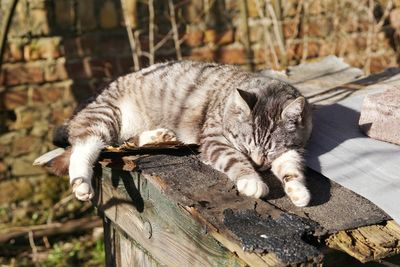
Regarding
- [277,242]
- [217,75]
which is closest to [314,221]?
[277,242]

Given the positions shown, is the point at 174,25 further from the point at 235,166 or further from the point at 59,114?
the point at 235,166

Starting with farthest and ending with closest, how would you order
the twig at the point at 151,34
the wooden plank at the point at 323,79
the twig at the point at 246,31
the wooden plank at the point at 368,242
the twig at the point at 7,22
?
1. the twig at the point at 246,31
2. the twig at the point at 151,34
3. the twig at the point at 7,22
4. the wooden plank at the point at 323,79
5. the wooden plank at the point at 368,242

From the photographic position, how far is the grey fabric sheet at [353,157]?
250cm

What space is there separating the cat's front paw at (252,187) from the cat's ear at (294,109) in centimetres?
67

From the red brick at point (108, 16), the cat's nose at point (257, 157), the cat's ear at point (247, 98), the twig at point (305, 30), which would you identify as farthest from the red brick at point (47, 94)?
the cat's nose at point (257, 157)

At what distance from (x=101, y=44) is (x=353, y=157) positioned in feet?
9.66

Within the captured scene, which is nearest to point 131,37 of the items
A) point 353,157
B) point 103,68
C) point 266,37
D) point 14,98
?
point 103,68

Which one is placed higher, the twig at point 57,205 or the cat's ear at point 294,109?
the cat's ear at point 294,109

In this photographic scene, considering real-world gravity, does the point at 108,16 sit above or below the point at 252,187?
above

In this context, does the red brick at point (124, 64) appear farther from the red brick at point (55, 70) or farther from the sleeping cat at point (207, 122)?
the sleeping cat at point (207, 122)

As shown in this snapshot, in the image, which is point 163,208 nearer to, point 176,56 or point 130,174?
point 130,174

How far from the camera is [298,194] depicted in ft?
7.81

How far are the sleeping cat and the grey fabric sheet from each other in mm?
103

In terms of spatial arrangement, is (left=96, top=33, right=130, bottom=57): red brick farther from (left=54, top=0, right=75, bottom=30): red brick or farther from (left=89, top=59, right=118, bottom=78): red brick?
(left=54, top=0, right=75, bottom=30): red brick
